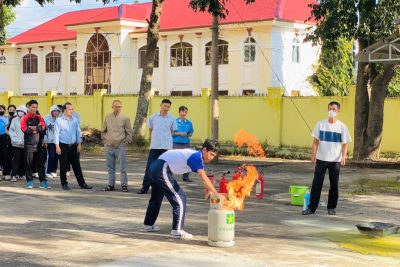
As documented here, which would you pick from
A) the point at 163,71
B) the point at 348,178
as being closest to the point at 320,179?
the point at 348,178

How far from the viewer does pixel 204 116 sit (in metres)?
31.0

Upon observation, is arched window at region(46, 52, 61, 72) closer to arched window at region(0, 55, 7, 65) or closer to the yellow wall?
arched window at region(0, 55, 7, 65)

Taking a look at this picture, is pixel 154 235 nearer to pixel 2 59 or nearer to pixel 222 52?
pixel 222 52

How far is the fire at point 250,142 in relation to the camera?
26.9 metres

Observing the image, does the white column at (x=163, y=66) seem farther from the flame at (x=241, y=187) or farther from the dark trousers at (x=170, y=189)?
the dark trousers at (x=170, y=189)

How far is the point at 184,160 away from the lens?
8.80 metres

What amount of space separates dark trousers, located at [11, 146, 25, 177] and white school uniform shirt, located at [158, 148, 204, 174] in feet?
24.6

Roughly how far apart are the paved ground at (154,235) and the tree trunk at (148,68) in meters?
13.3

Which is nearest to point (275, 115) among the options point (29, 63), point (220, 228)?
point (220, 228)

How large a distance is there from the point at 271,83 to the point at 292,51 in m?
2.62

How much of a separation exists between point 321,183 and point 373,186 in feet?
15.7

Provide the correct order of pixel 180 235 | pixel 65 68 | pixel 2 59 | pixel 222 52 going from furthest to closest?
pixel 2 59 < pixel 65 68 < pixel 222 52 < pixel 180 235

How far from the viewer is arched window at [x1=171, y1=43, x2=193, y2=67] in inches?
1756

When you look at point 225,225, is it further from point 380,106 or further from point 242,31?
point 242,31
